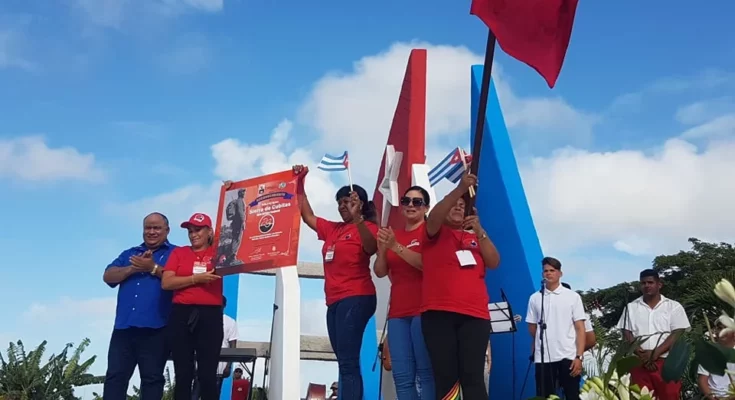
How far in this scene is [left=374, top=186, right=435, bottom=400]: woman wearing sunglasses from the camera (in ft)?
12.1

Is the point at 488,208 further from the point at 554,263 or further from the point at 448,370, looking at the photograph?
the point at 448,370

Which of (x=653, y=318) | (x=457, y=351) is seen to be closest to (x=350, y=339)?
(x=457, y=351)

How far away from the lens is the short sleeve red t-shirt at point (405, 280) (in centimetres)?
377

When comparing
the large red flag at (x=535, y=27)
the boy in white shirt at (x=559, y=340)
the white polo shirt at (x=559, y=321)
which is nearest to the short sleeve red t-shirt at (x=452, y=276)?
the large red flag at (x=535, y=27)

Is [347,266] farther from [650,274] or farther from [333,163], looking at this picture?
[650,274]

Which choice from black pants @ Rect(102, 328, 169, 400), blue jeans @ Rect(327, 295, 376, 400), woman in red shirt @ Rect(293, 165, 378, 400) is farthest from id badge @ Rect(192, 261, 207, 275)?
blue jeans @ Rect(327, 295, 376, 400)

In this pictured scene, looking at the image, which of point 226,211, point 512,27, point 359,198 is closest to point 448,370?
point 359,198

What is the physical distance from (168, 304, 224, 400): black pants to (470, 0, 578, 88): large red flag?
231cm

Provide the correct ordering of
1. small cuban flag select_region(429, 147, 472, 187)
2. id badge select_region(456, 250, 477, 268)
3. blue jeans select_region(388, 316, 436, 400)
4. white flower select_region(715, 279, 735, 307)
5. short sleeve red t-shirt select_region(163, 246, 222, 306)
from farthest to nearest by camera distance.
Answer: small cuban flag select_region(429, 147, 472, 187)
short sleeve red t-shirt select_region(163, 246, 222, 306)
blue jeans select_region(388, 316, 436, 400)
id badge select_region(456, 250, 477, 268)
white flower select_region(715, 279, 735, 307)

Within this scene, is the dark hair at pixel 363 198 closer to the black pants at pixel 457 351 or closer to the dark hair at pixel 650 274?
the black pants at pixel 457 351

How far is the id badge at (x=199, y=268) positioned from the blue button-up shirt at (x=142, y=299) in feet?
0.80

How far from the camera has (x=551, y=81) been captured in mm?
3514

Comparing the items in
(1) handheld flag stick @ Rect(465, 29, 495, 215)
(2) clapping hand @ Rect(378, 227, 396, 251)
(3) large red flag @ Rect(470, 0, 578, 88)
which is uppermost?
(3) large red flag @ Rect(470, 0, 578, 88)

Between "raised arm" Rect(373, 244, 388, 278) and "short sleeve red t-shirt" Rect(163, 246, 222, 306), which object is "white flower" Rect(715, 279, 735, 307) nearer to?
"raised arm" Rect(373, 244, 388, 278)
